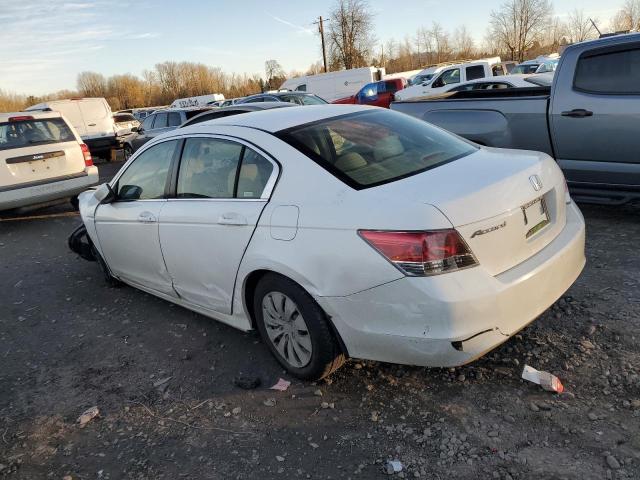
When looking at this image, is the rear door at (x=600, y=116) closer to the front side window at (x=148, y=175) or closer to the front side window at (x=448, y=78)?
the front side window at (x=148, y=175)

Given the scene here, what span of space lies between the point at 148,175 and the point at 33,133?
5.63 meters

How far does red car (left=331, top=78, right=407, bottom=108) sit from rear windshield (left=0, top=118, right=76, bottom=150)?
1367 cm

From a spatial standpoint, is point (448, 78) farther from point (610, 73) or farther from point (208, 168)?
point (208, 168)

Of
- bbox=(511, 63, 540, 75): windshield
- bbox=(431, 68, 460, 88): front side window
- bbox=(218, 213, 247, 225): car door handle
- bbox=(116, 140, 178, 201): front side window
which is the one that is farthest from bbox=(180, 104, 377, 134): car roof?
bbox=(511, 63, 540, 75): windshield

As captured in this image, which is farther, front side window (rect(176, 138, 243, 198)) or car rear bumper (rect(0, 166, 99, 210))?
car rear bumper (rect(0, 166, 99, 210))

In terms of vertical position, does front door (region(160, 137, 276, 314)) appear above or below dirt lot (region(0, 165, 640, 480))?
above

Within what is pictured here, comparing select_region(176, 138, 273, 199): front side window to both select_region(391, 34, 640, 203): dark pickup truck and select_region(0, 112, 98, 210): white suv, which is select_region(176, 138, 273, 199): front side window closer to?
select_region(391, 34, 640, 203): dark pickup truck

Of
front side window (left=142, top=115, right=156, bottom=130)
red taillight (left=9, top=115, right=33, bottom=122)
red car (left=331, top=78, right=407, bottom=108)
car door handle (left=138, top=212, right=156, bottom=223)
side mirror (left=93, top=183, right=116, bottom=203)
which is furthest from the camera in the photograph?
red car (left=331, top=78, right=407, bottom=108)

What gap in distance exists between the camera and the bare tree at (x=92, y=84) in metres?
88.6

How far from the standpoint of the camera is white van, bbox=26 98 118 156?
53.5 ft

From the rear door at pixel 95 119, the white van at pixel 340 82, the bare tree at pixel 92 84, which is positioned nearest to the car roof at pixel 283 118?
the rear door at pixel 95 119

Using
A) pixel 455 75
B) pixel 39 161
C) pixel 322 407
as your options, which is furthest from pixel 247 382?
pixel 455 75

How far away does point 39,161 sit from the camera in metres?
8.38

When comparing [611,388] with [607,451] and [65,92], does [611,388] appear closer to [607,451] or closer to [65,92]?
[607,451]
